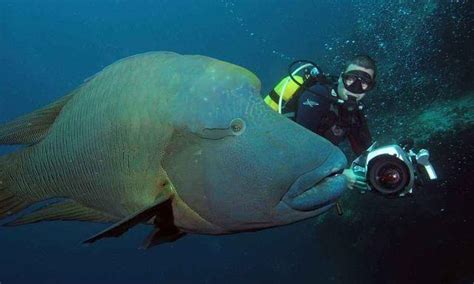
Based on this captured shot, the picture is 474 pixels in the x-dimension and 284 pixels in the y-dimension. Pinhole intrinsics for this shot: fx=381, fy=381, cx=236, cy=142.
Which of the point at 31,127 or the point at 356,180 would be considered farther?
the point at 356,180

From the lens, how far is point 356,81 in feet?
15.2

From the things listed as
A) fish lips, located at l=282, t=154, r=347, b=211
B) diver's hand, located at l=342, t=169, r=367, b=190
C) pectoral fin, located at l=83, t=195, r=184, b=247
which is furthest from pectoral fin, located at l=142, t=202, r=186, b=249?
diver's hand, located at l=342, t=169, r=367, b=190

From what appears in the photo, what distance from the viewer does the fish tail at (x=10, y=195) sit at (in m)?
3.30

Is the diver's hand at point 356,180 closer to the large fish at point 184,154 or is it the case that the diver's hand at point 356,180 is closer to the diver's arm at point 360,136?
the diver's arm at point 360,136

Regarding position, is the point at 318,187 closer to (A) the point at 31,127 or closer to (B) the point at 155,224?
(B) the point at 155,224

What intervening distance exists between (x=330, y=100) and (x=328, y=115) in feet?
0.60

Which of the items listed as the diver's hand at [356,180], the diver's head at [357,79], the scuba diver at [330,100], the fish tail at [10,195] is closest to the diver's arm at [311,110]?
the scuba diver at [330,100]

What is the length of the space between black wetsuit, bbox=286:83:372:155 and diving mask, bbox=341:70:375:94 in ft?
0.59

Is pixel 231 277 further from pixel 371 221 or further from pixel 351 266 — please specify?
pixel 371 221

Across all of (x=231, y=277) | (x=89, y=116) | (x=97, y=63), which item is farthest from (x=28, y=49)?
(x=89, y=116)

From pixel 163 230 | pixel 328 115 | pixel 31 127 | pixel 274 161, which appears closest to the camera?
pixel 274 161

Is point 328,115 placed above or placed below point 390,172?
above

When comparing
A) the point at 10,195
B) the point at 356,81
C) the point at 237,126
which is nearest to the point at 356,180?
the point at 356,81

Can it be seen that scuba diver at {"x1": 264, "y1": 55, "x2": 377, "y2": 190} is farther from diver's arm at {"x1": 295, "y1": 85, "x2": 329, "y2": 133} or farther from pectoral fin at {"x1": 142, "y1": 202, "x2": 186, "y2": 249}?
pectoral fin at {"x1": 142, "y1": 202, "x2": 186, "y2": 249}
